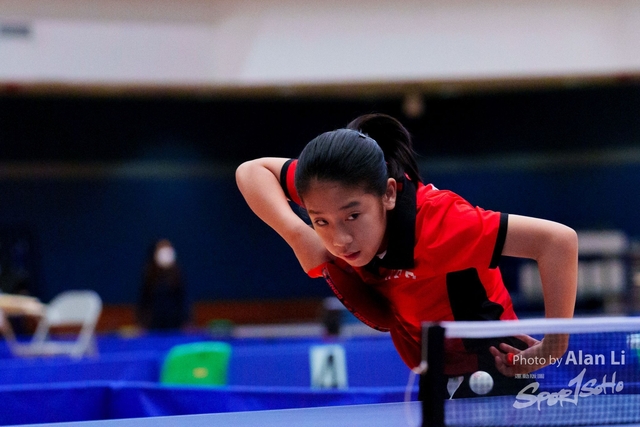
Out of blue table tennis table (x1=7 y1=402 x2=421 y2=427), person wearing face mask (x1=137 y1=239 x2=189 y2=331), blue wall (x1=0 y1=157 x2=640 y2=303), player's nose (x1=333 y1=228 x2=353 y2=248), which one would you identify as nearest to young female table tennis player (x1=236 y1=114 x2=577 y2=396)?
player's nose (x1=333 y1=228 x2=353 y2=248)

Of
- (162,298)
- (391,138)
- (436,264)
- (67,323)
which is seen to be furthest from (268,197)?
(162,298)

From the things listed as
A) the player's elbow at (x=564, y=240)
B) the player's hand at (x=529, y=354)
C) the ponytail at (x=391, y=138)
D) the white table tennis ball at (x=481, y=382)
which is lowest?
the white table tennis ball at (x=481, y=382)

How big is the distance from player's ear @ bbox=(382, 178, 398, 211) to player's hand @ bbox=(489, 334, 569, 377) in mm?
412

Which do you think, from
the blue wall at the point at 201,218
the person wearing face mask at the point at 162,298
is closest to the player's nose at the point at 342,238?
the person wearing face mask at the point at 162,298

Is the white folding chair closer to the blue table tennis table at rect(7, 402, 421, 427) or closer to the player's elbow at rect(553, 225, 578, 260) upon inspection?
the blue table tennis table at rect(7, 402, 421, 427)

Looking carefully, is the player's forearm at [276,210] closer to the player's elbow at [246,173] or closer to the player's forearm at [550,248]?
the player's elbow at [246,173]

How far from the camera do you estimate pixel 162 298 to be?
8922 mm

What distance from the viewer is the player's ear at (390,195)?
1.64 m

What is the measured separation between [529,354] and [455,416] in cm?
24

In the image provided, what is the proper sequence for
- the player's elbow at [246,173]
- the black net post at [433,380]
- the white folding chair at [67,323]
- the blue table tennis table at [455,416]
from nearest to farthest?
the black net post at [433,380] < the blue table tennis table at [455,416] < the player's elbow at [246,173] < the white folding chair at [67,323]

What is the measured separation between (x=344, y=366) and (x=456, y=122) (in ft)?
26.5

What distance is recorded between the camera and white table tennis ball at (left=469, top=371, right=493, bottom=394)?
4.48 ft

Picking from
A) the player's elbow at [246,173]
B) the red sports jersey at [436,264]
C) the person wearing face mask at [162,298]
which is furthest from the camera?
the person wearing face mask at [162,298]

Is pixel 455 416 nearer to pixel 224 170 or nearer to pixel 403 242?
pixel 403 242
